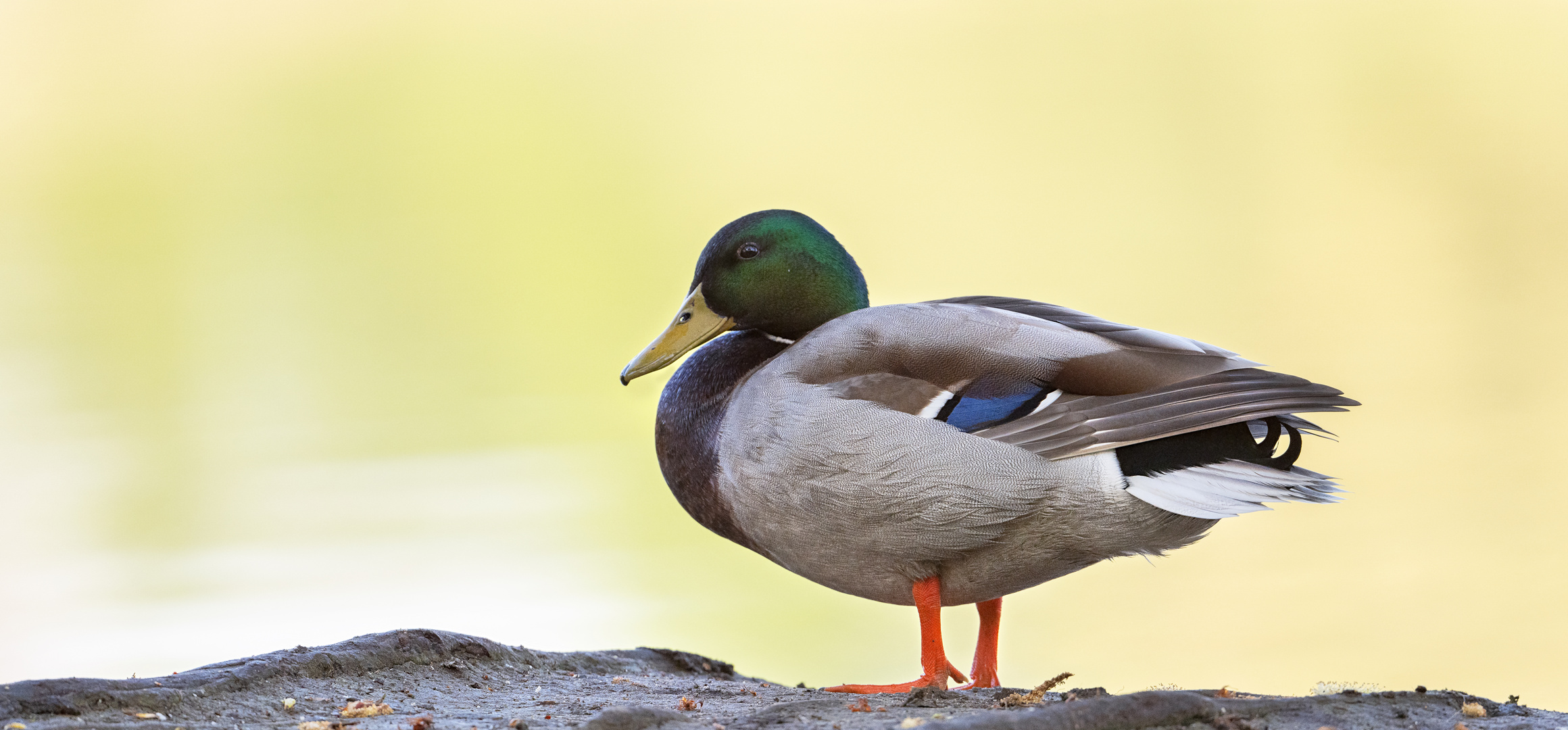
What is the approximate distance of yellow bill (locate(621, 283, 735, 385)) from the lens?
3.38 m

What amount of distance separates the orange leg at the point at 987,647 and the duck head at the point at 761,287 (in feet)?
2.59

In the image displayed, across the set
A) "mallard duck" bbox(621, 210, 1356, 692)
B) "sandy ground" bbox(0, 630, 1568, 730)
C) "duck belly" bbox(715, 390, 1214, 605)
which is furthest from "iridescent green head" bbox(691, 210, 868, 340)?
"sandy ground" bbox(0, 630, 1568, 730)

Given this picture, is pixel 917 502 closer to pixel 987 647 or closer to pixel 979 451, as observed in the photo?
pixel 979 451

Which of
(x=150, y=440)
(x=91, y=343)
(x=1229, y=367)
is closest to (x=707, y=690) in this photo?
(x=1229, y=367)

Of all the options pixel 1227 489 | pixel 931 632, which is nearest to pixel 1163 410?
pixel 1227 489

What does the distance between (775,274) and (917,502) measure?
0.85m

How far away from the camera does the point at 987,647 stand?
320 cm

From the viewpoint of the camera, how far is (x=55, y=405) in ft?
27.8

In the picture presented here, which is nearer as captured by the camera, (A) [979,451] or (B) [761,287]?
(A) [979,451]

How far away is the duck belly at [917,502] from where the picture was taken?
2.63m

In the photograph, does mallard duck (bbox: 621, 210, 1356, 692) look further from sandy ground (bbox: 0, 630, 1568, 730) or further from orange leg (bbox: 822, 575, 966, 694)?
sandy ground (bbox: 0, 630, 1568, 730)

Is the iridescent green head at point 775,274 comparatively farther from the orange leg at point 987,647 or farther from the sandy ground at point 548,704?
the sandy ground at point 548,704

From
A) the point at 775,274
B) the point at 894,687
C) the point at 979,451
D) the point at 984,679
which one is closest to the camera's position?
the point at 979,451

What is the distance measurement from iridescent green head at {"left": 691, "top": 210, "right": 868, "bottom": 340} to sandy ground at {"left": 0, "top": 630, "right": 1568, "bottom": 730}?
2.95 ft
